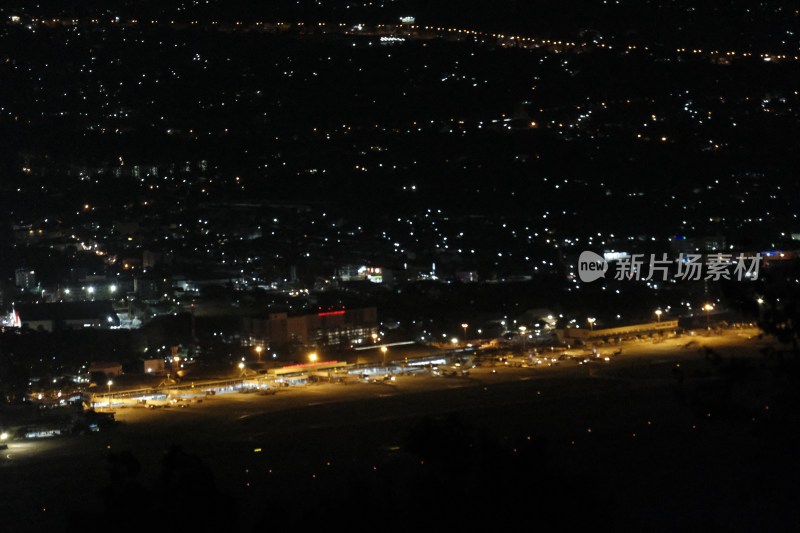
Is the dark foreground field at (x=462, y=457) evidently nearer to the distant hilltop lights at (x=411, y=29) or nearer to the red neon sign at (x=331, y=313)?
the red neon sign at (x=331, y=313)

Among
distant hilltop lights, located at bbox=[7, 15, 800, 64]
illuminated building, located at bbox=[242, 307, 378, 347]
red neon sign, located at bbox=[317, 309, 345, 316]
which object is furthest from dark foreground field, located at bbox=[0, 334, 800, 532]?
distant hilltop lights, located at bbox=[7, 15, 800, 64]

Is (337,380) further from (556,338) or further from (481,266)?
(481,266)

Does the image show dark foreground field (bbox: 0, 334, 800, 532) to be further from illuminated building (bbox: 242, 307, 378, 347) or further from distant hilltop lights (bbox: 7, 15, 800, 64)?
distant hilltop lights (bbox: 7, 15, 800, 64)

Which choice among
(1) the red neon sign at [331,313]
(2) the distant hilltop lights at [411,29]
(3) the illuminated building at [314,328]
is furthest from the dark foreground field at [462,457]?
(2) the distant hilltop lights at [411,29]

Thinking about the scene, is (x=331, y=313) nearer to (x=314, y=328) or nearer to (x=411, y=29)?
(x=314, y=328)

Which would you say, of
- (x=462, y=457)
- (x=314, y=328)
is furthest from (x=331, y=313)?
(x=462, y=457)

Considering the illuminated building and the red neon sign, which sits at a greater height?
the red neon sign

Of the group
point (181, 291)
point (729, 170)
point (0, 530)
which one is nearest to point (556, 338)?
point (181, 291)

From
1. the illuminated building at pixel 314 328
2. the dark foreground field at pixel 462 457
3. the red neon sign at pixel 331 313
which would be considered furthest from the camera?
the red neon sign at pixel 331 313
